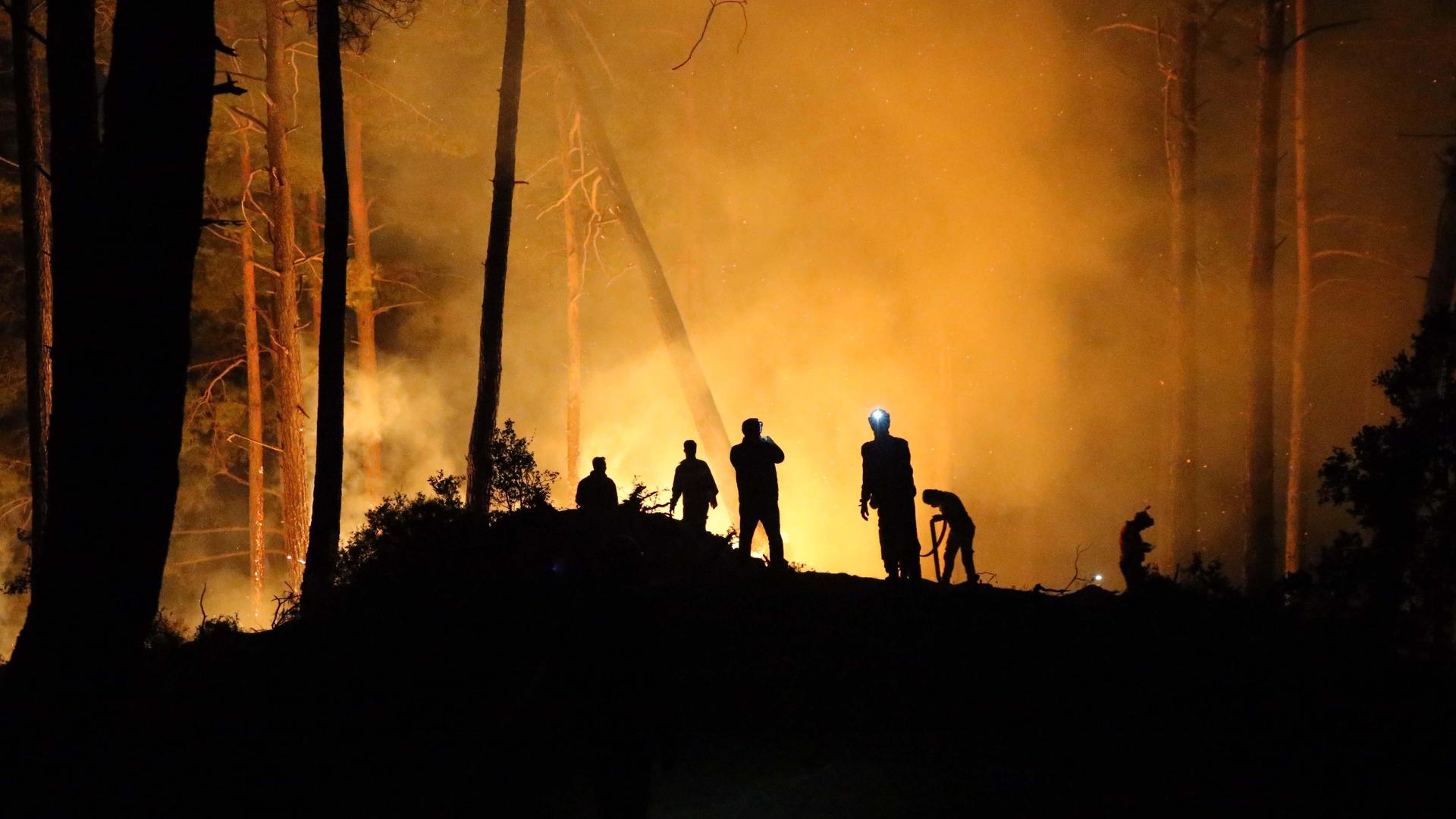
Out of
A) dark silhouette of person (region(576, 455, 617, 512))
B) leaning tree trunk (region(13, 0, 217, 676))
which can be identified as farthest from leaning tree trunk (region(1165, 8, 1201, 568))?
leaning tree trunk (region(13, 0, 217, 676))

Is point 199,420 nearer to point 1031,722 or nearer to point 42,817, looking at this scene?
point 42,817

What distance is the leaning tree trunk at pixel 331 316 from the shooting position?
11062 millimetres

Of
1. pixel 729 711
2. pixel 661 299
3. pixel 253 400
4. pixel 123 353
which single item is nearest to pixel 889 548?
pixel 729 711

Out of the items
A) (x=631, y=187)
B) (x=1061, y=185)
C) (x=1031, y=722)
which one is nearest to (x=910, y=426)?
(x=1061, y=185)

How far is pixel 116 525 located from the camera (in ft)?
19.6

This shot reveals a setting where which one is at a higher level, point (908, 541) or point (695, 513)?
point (695, 513)

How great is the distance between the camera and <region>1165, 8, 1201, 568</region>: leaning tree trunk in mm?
18391

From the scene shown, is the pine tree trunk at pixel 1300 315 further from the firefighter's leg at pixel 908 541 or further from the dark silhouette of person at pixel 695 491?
the dark silhouette of person at pixel 695 491

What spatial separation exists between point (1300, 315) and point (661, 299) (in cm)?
1392

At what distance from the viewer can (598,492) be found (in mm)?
11703

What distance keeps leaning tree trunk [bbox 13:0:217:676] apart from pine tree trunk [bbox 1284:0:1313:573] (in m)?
21.5

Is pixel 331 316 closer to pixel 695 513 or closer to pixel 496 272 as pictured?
pixel 496 272

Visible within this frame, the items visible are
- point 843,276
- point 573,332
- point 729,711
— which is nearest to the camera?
point 729,711

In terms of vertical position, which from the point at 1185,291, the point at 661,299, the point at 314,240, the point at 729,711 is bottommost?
the point at 729,711
